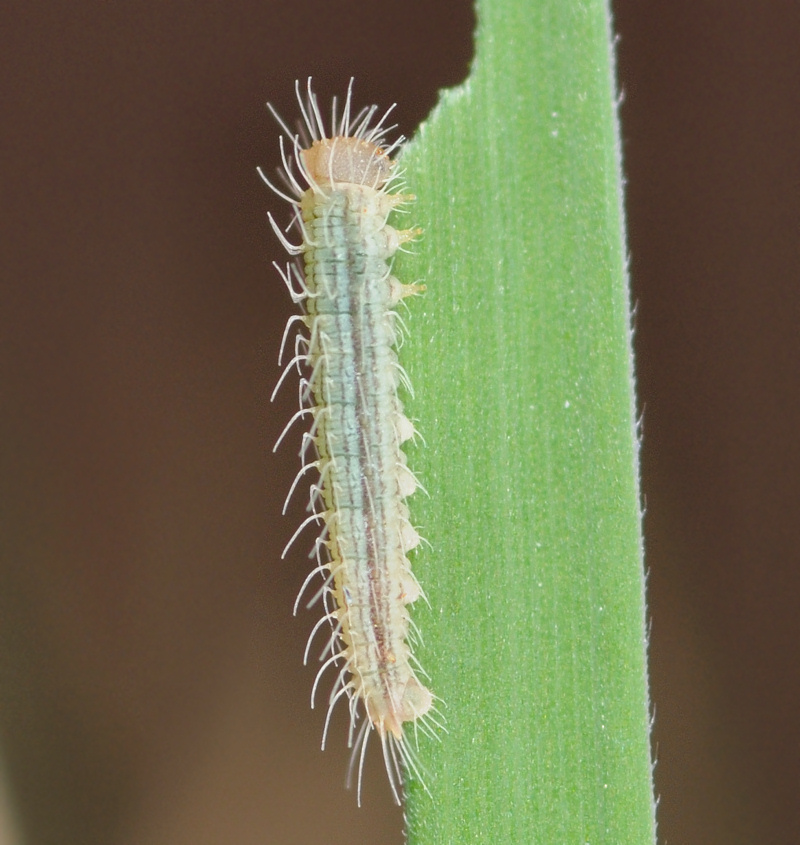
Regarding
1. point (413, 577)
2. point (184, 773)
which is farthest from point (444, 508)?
point (184, 773)

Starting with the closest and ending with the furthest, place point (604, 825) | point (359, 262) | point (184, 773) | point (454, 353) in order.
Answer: point (604, 825) → point (454, 353) → point (359, 262) → point (184, 773)

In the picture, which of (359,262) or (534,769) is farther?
(359,262)

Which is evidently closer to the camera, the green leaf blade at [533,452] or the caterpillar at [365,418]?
the green leaf blade at [533,452]

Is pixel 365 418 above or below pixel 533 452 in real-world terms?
above

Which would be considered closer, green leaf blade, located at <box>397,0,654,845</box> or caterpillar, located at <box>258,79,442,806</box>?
green leaf blade, located at <box>397,0,654,845</box>

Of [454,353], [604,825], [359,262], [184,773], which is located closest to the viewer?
[604,825]

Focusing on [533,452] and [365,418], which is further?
[365,418]

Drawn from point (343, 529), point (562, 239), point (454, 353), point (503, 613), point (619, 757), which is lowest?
point (619, 757)

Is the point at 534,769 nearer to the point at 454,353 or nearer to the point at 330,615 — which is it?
the point at 330,615
